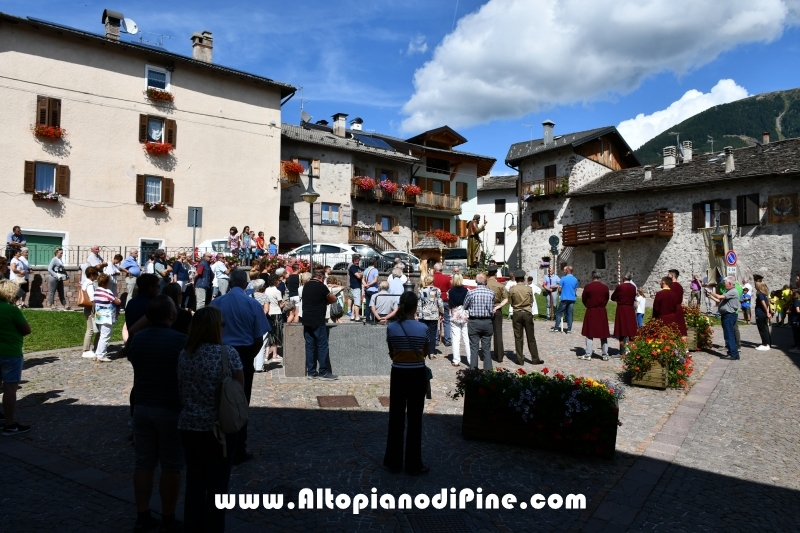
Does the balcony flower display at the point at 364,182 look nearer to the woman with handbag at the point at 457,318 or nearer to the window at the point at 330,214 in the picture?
the window at the point at 330,214

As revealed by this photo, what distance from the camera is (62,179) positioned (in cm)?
2522

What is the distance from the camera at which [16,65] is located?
24172 millimetres

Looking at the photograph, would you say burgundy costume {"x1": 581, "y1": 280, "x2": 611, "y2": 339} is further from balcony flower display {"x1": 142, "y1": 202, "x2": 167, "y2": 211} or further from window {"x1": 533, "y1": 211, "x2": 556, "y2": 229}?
window {"x1": 533, "y1": 211, "x2": 556, "y2": 229}

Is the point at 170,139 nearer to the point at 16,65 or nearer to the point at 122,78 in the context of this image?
the point at 122,78

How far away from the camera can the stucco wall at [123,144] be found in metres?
24.3

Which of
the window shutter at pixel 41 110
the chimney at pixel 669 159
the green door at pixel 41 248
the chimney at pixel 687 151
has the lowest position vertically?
the green door at pixel 41 248

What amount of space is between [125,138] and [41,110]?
3.48 m

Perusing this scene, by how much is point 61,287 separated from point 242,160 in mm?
13588

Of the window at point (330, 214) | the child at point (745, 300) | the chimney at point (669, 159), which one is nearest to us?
the child at point (745, 300)

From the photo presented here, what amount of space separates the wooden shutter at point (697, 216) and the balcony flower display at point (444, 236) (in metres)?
16.0

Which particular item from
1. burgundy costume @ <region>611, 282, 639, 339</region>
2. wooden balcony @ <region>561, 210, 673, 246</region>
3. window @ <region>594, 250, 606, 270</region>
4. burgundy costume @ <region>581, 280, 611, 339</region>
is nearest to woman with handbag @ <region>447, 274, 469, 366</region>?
burgundy costume @ <region>581, 280, 611, 339</region>

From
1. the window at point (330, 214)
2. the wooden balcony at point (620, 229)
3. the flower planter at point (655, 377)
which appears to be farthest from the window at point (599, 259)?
the flower planter at point (655, 377)

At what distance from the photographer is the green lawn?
506 inches

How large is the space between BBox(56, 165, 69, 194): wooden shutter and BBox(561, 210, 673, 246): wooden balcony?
30.7 metres
